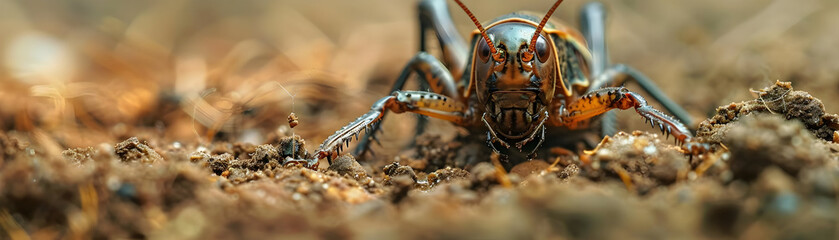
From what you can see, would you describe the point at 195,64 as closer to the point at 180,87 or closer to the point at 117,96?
the point at 180,87

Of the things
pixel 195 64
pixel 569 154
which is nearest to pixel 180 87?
pixel 195 64

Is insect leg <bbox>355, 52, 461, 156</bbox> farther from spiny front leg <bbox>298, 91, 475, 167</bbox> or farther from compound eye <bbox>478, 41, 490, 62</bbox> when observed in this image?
compound eye <bbox>478, 41, 490, 62</bbox>

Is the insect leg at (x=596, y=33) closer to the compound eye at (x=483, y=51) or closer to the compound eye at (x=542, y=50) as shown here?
the compound eye at (x=542, y=50)

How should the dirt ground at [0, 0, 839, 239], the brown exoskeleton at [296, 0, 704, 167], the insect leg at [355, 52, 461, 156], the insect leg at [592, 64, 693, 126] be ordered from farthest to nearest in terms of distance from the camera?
the insect leg at [592, 64, 693, 126] → the insect leg at [355, 52, 461, 156] → the brown exoskeleton at [296, 0, 704, 167] → the dirt ground at [0, 0, 839, 239]

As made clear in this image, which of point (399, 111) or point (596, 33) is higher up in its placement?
point (596, 33)

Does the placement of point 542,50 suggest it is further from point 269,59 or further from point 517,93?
point 269,59

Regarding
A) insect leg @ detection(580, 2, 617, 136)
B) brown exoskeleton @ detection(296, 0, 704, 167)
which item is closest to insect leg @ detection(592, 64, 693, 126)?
brown exoskeleton @ detection(296, 0, 704, 167)

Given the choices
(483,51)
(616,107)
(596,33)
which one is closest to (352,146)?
(483,51)

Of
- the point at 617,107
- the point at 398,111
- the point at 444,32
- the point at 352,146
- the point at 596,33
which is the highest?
the point at 596,33
